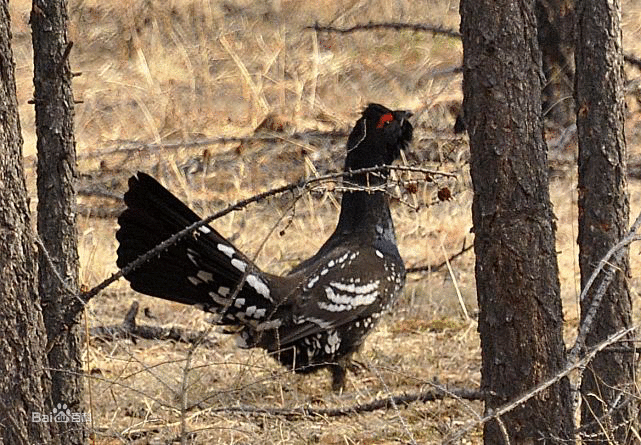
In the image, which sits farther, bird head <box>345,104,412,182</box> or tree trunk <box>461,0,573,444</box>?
bird head <box>345,104,412,182</box>

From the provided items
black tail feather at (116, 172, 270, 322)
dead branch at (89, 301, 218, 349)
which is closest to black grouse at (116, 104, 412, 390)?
black tail feather at (116, 172, 270, 322)

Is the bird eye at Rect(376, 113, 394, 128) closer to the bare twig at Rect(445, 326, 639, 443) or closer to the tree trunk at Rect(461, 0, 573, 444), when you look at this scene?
the tree trunk at Rect(461, 0, 573, 444)

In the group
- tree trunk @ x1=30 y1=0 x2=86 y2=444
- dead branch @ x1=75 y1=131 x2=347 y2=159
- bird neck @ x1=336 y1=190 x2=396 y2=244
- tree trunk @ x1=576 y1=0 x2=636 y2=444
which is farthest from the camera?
dead branch @ x1=75 y1=131 x2=347 y2=159

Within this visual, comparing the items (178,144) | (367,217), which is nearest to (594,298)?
(367,217)

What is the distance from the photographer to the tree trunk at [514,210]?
3.65 metres

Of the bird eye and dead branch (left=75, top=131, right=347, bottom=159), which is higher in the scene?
dead branch (left=75, top=131, right=347, bottom=159)

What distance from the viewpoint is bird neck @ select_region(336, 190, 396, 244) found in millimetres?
6898

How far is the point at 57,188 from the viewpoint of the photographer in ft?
13.4

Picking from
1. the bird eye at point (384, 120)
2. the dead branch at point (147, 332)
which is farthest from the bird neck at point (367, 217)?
the dead branch at point (147, 332)

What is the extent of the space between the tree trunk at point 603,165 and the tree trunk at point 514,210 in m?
0.66

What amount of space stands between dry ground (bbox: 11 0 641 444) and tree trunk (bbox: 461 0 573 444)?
2.32 feet

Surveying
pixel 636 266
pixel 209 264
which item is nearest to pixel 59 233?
pixel 209 264

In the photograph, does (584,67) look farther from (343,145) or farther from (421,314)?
(343,145)

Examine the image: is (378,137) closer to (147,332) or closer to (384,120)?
(384,120)
